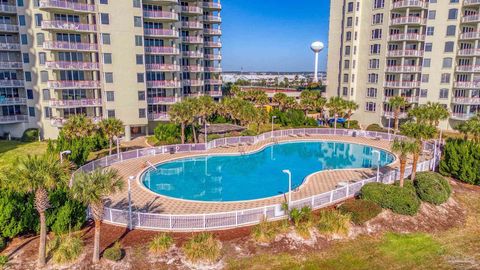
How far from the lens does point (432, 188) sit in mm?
26047

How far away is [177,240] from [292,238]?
6860mm

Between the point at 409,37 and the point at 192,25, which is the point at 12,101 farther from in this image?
the point at 409,37

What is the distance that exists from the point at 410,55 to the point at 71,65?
50061 millimetres

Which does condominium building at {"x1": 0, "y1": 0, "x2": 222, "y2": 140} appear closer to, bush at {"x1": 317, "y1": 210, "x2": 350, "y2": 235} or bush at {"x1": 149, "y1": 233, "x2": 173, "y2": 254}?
bush at {"x1": 149, "y1": 233, "x2": 173, "y2": 254}

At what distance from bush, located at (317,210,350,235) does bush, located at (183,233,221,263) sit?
6816 millimetres

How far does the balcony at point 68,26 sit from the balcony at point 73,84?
6.61 meters

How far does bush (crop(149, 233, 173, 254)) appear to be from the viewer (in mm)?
18672

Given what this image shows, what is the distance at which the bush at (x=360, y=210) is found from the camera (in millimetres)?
22375

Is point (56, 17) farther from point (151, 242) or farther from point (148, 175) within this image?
point (151, 242)

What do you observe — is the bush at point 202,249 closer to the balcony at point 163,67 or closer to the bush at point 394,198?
the bush at point 394,198

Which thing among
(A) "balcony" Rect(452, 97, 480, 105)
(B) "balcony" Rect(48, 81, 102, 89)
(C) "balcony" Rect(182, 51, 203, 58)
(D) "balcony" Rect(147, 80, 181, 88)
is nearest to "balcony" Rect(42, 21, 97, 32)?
(B) "balcony" Rect(48, 81, 102, 89)

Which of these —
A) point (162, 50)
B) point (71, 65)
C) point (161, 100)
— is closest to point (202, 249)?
point (161, 100)

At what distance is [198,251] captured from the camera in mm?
18250

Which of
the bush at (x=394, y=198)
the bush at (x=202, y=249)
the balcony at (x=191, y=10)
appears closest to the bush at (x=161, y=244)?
the bush at (x=202, y=249)
